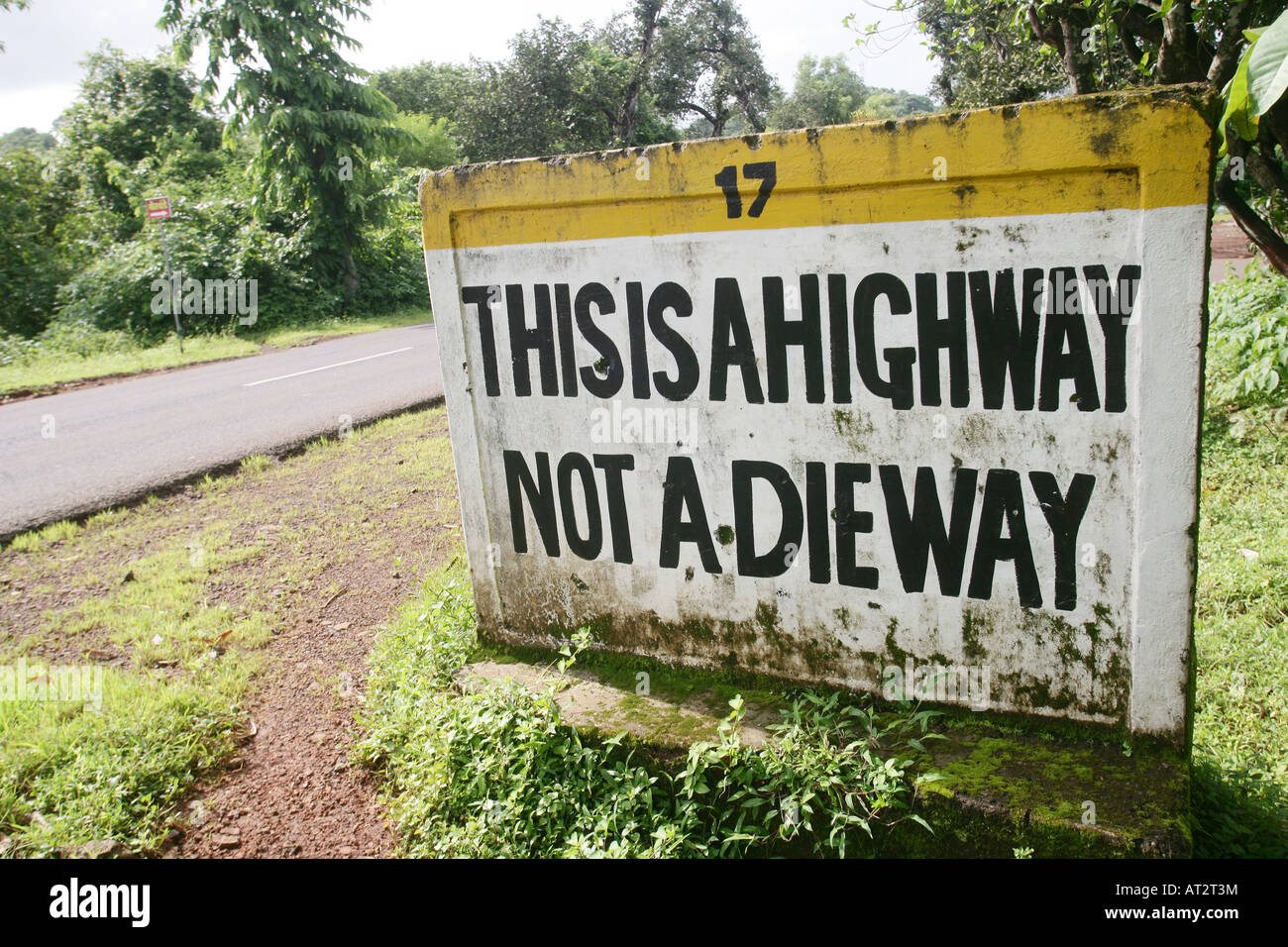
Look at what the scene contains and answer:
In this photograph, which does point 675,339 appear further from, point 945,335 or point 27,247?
point 27,247

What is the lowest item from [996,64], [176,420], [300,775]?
[300,775]

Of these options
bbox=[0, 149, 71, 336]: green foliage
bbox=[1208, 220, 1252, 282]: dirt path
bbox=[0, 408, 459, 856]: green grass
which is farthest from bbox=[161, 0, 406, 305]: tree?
bbox=[1208, 220, 1252, 282]: dirt path

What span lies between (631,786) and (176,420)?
7.22 m

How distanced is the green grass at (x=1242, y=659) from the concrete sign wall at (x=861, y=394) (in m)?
0.34

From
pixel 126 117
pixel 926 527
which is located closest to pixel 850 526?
pixel 926 527

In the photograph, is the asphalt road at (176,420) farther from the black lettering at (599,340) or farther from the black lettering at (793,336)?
the black lettering at (793,336)

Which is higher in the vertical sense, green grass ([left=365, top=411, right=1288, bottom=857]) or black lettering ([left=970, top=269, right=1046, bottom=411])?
black lettering ([left=970, top=269, right=1046, bottom=411])

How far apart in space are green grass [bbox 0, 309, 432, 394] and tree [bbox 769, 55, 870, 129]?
31595 mm

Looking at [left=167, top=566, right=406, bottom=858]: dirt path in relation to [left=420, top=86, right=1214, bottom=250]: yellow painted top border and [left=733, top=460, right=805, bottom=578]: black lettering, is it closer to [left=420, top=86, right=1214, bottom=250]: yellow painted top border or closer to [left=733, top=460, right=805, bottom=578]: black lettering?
[left=733, top=460, right=805, bottom=578]: black lettering

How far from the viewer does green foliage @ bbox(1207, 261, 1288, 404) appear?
4.87 m

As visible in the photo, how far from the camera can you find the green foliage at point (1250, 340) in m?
4.87

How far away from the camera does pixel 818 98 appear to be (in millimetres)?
48656

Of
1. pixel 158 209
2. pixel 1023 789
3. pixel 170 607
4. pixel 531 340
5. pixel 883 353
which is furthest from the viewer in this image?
pixel 158 209

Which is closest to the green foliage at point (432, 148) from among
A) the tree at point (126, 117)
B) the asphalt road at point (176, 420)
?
the tree at point (126, 117)
